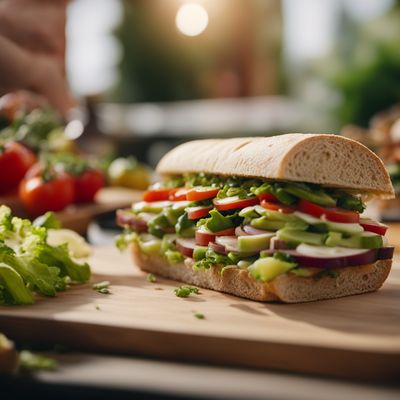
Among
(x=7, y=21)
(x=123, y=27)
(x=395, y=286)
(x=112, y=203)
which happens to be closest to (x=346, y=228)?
(x=395, y=286)

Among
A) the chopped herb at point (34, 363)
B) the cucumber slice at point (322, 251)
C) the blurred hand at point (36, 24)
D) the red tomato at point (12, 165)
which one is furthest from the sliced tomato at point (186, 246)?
the blurred hand at point (36, 24)

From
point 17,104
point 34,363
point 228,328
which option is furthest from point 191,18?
point 34,363

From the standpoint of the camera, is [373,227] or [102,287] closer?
[373,227]

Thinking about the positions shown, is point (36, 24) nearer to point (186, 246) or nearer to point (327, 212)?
point (186, 246)

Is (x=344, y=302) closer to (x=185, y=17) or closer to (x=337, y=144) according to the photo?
(x=337, y=144)

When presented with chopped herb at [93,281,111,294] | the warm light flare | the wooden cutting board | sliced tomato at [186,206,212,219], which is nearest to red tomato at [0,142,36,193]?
chopped herb at [93,281,111,294]

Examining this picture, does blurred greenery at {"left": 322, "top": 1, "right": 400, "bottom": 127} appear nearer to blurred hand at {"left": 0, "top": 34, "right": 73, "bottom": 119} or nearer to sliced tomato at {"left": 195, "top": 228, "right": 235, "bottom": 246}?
blurred hand at {"left": 0, "top": 34, "right": 73, "bottom": 119}

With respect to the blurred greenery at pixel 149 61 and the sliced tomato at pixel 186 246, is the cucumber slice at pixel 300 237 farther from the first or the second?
the blurred greenery at pixel 149 61
